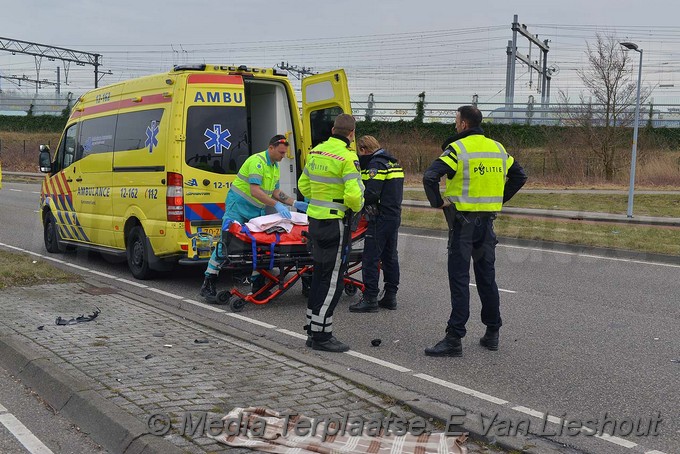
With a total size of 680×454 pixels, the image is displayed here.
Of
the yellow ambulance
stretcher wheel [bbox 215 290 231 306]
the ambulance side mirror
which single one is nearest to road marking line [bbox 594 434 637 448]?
stretcher wheel [bbox 215 290 231 306]

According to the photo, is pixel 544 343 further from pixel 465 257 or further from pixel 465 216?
pixel 465 216

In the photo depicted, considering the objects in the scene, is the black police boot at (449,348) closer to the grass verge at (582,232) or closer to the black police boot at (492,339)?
the black police boot at (492,339)

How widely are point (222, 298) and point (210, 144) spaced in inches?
79.7

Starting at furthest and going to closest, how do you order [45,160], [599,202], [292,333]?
[599,202] < [45,160] < [292,333]

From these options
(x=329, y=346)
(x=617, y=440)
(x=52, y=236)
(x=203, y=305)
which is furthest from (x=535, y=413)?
(x=52, y=236)

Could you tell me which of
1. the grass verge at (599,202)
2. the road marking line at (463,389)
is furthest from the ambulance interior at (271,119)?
the grass verge at (599,202)

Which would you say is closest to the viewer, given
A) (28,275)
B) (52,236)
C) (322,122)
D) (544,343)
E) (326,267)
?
(326,267)

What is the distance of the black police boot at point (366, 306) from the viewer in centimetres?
870

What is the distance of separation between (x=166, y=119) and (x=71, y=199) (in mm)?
3445

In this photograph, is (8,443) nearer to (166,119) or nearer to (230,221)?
(230,221)

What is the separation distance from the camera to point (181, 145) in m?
9.61

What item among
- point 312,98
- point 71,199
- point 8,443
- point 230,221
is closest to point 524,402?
point 8,443

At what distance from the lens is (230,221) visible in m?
8.78

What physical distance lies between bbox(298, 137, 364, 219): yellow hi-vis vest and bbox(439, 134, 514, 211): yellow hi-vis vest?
76 cm
